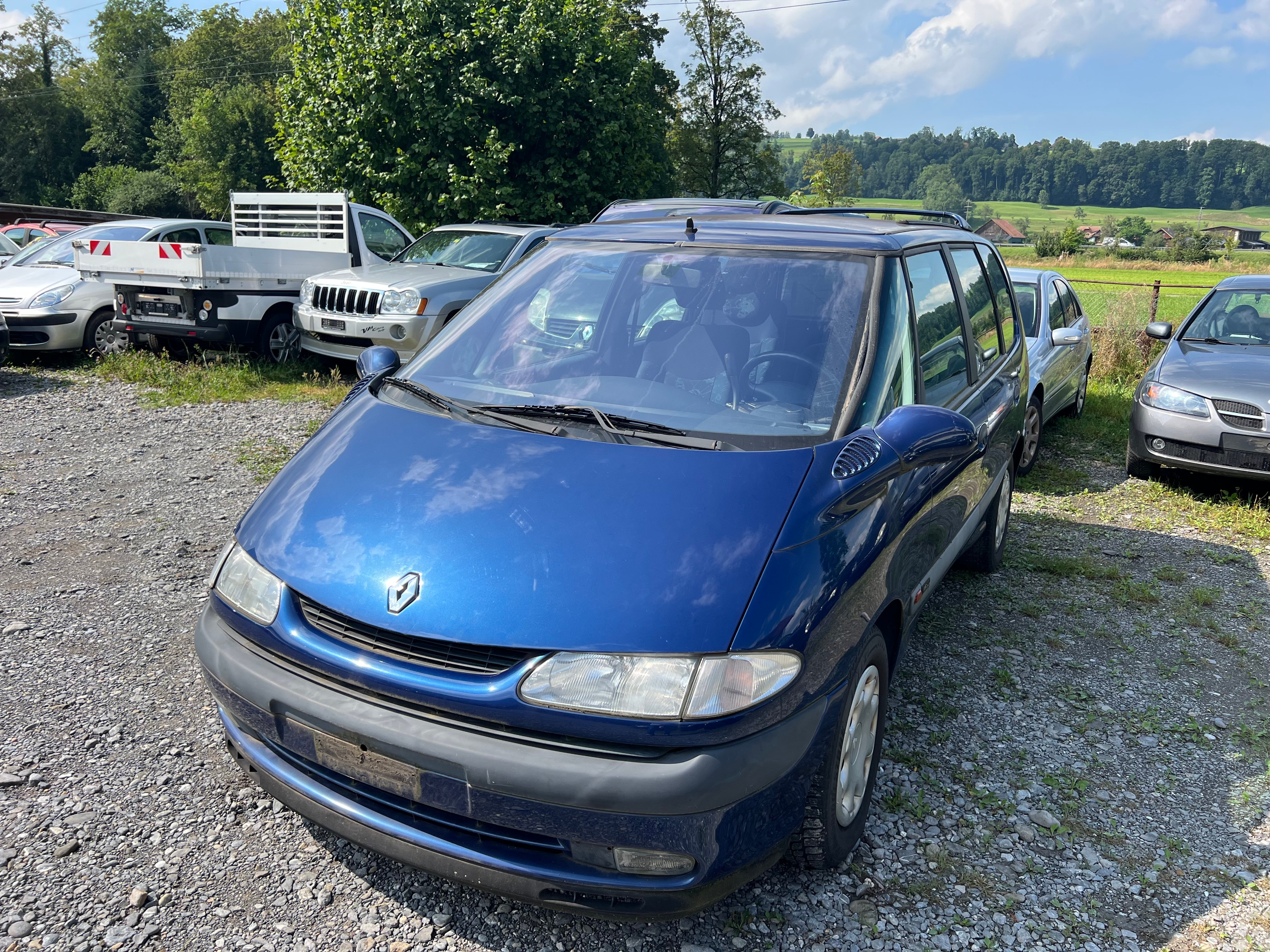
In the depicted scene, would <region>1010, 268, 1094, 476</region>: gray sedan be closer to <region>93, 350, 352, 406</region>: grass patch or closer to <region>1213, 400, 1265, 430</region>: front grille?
<region>1213, 400, 1265, 430</region>: front grille

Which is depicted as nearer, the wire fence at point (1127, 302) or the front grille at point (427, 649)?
the front grille at point (427, 649)

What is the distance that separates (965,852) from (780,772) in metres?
1.10

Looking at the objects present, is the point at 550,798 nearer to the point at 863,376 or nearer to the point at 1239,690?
the point at 863,376

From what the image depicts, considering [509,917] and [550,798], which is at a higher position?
[550,798]

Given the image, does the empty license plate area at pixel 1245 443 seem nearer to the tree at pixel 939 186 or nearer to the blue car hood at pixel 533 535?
the blue car hood at pixel 533 535

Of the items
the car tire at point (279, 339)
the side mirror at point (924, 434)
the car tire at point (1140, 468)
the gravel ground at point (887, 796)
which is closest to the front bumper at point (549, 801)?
the gravel ground at point (887, 796)

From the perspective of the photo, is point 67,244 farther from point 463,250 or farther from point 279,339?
point 463,250

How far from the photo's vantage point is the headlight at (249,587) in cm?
237

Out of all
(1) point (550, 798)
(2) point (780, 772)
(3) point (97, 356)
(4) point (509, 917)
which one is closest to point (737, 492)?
(2) point (780, 772)

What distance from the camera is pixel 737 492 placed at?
7.74 ft

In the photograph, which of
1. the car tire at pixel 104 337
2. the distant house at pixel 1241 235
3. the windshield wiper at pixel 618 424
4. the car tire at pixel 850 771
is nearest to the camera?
the car tire at pixel 850 771

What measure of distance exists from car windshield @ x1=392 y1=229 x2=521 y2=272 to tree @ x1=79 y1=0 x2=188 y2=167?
6995cm

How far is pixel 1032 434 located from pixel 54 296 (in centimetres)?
1052

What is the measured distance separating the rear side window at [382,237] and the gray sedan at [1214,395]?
326 inches
